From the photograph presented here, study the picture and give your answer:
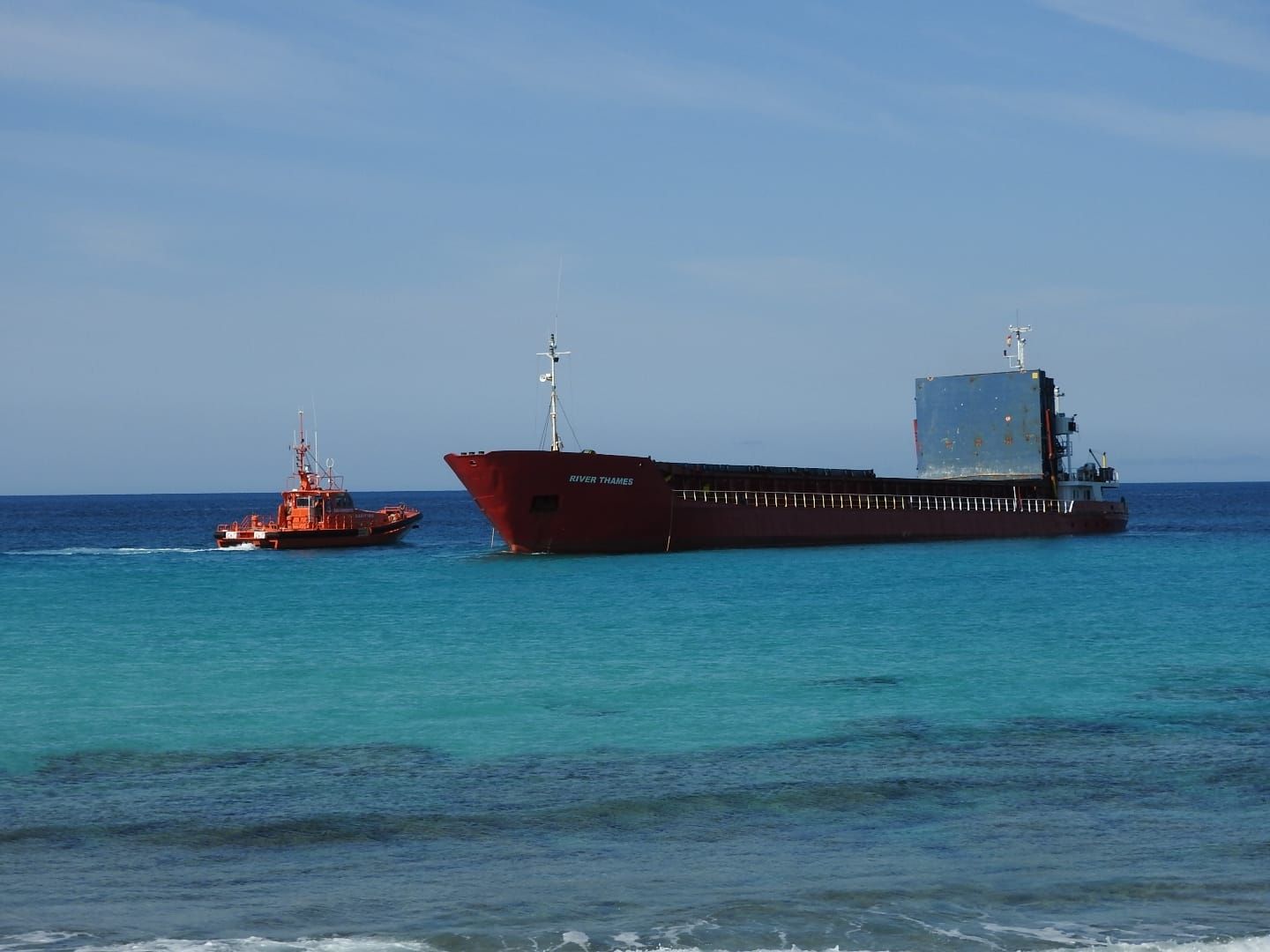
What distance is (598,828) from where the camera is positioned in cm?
1138

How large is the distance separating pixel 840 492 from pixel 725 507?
32.1ft

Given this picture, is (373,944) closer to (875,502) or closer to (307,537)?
(875,502)

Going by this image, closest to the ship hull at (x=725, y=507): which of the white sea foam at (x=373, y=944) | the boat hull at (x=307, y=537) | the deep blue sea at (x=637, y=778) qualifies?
the deep blue sea at (x=637, y=778)

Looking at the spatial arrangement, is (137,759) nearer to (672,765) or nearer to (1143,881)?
(672,765)

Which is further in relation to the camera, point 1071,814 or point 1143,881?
point 1071,814

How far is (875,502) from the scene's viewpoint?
2259 inches

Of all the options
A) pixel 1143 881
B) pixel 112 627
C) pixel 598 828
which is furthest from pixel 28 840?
pixel 112 627

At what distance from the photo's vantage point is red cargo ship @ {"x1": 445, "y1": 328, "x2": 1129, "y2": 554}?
4519cm

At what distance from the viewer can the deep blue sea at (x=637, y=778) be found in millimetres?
8898

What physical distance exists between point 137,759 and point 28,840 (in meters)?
3.55

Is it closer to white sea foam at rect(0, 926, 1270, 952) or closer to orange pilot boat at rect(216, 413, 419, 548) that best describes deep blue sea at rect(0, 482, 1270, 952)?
white sea foam at rect(0, 926, 1270, 952)

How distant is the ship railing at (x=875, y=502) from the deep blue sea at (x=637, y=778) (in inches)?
813

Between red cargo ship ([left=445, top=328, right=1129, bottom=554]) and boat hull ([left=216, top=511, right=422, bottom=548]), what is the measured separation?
13.7m

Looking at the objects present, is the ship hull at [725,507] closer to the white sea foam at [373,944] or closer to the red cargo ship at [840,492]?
the red cargo ship at [840,492]
